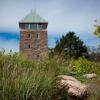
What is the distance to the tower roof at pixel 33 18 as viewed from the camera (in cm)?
5719

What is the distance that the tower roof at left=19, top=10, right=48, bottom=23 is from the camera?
188 ft

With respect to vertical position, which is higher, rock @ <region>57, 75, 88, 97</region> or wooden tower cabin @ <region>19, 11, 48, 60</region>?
wooden tower cabin @ <region>19, 11, 48, 60</region>

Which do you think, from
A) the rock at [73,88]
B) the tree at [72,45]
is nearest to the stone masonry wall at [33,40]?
the tree at [72,45]

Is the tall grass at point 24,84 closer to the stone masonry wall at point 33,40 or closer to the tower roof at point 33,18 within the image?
the stone masonry wall at point 33,40

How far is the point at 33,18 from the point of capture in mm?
57531

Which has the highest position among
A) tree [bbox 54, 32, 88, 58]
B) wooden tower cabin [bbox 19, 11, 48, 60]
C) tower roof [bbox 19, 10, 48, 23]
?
tower roof [bbox 19, 10, 48, 23]

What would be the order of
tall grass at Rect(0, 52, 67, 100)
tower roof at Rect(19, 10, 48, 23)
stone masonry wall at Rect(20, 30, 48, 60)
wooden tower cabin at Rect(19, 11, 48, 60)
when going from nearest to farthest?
1. tall grass at Rect(0, 52, 67, 100)
2. stone masonry wall at Rect(20, 30, 48, 60)
3. wooden tower cabin at Rect(19, 11, 48, 60)
4. tower roof at Rect(19, 10, 48, 23)

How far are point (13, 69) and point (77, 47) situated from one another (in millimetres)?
A: 35826

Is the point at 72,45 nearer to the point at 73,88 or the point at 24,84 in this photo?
the point at 73,88

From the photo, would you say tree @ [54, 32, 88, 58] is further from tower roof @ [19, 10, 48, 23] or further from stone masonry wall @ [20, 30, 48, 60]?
tower roof @ [19, 10, 48, 23]

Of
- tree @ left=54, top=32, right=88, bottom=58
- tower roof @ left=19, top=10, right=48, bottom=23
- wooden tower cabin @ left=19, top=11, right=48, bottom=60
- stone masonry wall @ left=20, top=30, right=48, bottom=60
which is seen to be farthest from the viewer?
tower roof @ left=19, top=10, right=48, bottom=23

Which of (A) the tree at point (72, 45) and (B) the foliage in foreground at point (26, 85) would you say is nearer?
(B) the foliage in foreground at point (26, 85)

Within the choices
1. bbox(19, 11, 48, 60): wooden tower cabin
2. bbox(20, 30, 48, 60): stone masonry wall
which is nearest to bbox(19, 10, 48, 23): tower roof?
bbox(19, 11, 48, 60): wooden tower cabin

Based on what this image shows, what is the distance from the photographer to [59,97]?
7.11m
